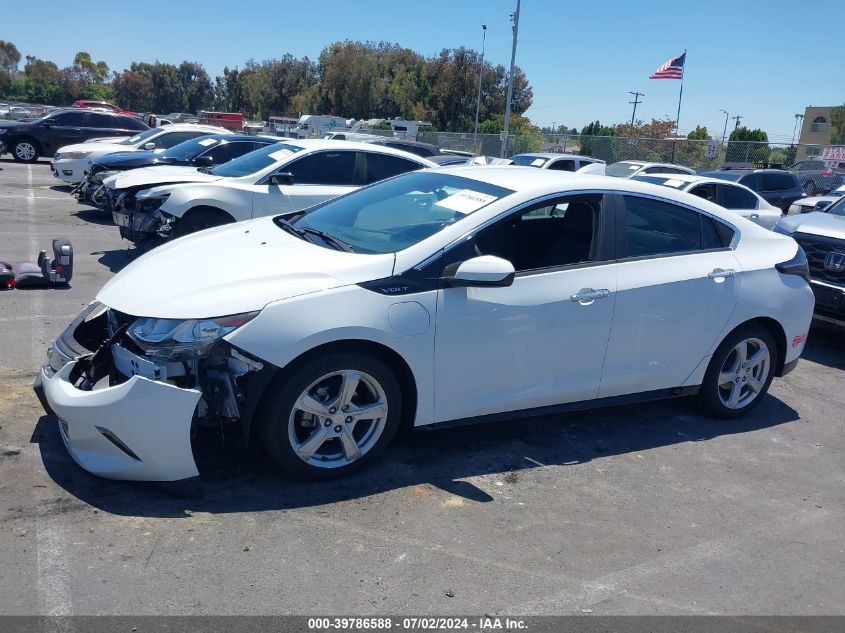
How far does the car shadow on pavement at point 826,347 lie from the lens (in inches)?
296

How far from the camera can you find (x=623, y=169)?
1861cm

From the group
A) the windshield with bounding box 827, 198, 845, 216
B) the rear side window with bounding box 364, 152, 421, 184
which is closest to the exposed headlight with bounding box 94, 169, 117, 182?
the rear side window with bounding box 364, 152, 421, 184

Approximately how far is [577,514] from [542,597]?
83cm

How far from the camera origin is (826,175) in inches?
1123

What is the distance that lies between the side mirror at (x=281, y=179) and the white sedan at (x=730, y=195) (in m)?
6.70

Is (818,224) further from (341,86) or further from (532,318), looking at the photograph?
(341,86)

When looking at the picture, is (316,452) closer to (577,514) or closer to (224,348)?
(224,348)

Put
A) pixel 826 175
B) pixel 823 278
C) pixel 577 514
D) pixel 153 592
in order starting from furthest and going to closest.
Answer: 1. pixel 826 175
2. pixel 823 278
3. pixel 577 514
4. pixel 153 592

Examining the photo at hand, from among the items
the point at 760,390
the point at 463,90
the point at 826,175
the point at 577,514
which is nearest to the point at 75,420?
the point at 577,514

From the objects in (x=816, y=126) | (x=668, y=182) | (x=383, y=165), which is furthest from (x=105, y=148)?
(x=816, y=126)

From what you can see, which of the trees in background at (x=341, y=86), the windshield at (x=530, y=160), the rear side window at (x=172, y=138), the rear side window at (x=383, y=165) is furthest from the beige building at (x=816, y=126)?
the rear side window at (x=383, y=165)

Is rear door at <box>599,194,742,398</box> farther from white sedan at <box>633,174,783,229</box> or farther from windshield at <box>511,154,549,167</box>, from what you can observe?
windshield at <box>511,154,549,167</box>

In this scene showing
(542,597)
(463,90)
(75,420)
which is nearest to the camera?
(542,597)

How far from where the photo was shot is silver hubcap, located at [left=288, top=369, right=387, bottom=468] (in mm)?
3887
